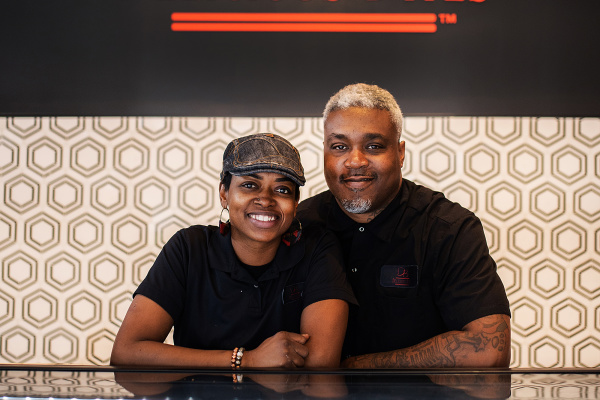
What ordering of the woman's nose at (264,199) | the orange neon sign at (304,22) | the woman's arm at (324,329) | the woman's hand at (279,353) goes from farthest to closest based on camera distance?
the orange neon sign at (304,22)
the woman's nose at (264,199)
the woman's arm at (324,329)
the woman's hand at (279,353)

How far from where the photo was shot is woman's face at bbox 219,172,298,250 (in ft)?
4.67

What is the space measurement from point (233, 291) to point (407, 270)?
531 mm

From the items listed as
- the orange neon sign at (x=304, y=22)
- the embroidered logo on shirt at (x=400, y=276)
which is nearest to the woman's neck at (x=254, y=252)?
the embroidered logo on shirt at (x=400, y=276)

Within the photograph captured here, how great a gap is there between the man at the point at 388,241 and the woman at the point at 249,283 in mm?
214

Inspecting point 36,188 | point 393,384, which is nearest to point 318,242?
point 393,384

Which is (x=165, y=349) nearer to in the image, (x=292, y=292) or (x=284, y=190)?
(x=292, y=292)

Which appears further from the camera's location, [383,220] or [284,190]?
[383,220]

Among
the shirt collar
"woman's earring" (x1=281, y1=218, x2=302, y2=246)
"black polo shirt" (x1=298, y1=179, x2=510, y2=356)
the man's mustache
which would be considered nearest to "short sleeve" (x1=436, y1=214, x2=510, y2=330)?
"black polo shirt" (x1=298, y1=179, x2=510, y2=356)

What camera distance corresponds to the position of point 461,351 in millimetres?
1427

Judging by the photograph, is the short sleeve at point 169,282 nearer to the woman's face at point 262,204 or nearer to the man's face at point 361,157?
the woman's face at point 262,204

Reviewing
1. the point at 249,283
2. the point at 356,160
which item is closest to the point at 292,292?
the point at 249,283

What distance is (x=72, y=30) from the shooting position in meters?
2.14

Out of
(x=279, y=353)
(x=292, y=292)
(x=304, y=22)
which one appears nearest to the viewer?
(x=279, y=353)

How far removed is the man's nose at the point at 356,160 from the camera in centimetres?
161
